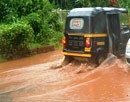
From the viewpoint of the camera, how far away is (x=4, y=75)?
13.0 metres

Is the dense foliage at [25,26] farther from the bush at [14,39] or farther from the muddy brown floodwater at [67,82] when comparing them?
the muddy brown floodwater at [67,82]

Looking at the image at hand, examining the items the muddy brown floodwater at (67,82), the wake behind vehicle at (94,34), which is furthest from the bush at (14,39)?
the wake behind vehicle at (94,34)

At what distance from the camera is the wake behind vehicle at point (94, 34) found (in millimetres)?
12539

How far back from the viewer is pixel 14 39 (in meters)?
16.3

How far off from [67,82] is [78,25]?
8.33ft

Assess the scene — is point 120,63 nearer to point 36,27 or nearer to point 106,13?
point 106,13

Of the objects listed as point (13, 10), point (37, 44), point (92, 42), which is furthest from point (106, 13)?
point (13, 10)

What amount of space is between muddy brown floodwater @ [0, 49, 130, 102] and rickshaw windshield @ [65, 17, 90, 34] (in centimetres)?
121

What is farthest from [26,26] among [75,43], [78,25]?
[75,43]

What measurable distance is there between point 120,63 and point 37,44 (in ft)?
22.8

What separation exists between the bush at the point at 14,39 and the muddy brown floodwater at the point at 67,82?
132 cm

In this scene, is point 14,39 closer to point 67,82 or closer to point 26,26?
point 26,26

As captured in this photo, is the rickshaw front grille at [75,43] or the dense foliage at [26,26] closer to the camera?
the rickshaw front grille at [75,43]

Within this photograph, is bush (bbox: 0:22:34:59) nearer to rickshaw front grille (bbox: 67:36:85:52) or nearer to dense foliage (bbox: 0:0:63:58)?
dense foliage (bbox: 0:0:63:58)
